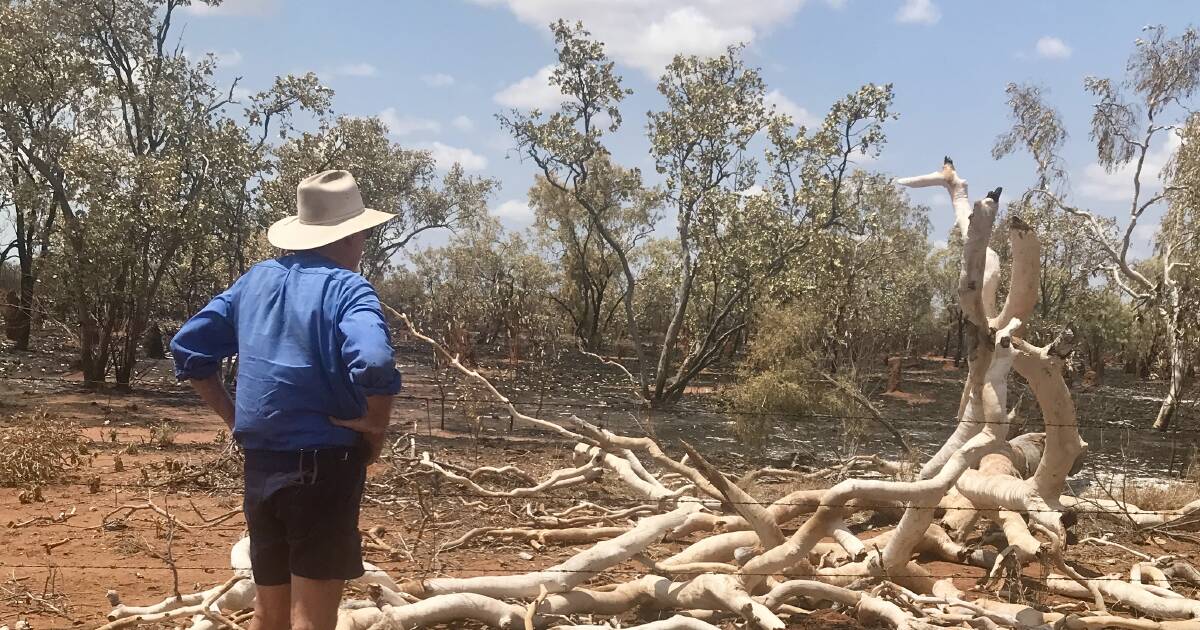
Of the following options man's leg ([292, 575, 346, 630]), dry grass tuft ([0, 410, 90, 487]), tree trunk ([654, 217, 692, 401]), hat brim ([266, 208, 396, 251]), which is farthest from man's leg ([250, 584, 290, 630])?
tree trunk ([654, 217, 692, 401])

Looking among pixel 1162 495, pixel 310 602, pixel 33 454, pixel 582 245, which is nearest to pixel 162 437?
pixel 33 454

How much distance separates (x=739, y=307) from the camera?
14844 millimetres

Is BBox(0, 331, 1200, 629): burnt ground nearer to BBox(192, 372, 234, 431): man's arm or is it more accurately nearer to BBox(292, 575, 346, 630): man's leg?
Result: BBox(192, 372, 234, 431): man's arm

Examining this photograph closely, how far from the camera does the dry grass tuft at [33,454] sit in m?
6.28

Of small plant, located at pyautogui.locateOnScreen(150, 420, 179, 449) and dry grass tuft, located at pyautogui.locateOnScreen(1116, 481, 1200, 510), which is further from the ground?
dry grass tuft, located at pyautogui.locateOnScreen(1116, 481, 1200, 510)

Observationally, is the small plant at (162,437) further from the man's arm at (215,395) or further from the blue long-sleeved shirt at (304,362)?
the blue long-sleeved shirt at (304,362)

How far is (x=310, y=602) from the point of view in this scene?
77.4 inches

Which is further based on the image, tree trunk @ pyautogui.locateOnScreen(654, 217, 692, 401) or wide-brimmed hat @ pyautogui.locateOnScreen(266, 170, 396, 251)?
tree trunk @ pyautogui.locateOnScreen(654, 217, 692, 401)

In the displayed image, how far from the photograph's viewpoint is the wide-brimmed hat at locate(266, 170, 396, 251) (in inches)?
84.1

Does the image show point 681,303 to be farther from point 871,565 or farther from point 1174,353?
point 871,565

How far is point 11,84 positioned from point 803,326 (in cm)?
1136

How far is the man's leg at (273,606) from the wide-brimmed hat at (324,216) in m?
0.79

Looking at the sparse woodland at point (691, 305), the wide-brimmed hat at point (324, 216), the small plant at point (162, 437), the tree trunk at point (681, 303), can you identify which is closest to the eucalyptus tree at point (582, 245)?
the sparse woodland at point (691, 305)

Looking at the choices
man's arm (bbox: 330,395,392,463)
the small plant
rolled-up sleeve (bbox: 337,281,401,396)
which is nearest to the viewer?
rolled-up sleeve (bbox: 337,281,401,396)
